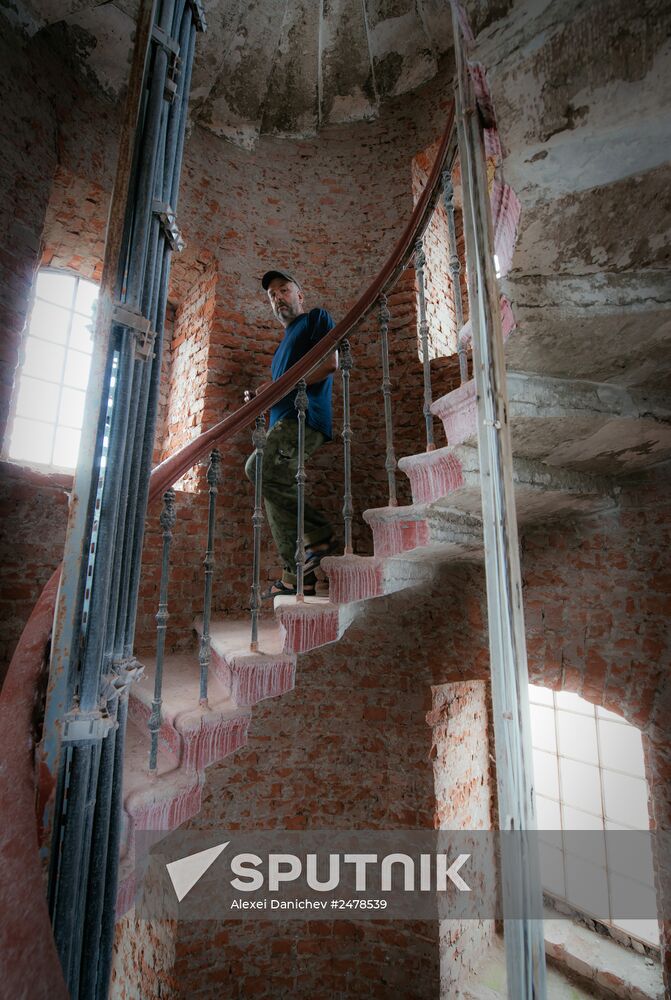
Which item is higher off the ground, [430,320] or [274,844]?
[430,320]

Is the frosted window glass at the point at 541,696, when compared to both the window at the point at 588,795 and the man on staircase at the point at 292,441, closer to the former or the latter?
the window at the point at 588,795

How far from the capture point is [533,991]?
3.27 ft

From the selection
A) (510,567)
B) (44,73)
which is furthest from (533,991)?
(44,73)

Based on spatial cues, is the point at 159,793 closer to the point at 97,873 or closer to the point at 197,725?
the point at 197,725

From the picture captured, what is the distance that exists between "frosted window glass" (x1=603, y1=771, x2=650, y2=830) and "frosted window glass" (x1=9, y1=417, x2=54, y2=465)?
4.54 meters

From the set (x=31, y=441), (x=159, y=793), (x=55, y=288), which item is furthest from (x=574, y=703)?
(x=55, y=288)

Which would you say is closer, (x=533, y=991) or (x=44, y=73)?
(x=533, y=991)

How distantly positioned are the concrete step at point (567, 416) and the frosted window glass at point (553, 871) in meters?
3.10

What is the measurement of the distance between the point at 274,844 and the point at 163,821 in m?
2.08

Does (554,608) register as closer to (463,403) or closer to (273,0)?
(463,403)

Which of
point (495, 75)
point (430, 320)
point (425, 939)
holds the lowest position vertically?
point (425, 939)

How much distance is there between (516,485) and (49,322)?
3579 mm

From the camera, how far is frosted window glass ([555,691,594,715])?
11.0ft

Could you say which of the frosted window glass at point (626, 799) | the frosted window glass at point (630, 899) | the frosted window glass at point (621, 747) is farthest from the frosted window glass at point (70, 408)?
the frosted window glass at point (630, 899)
